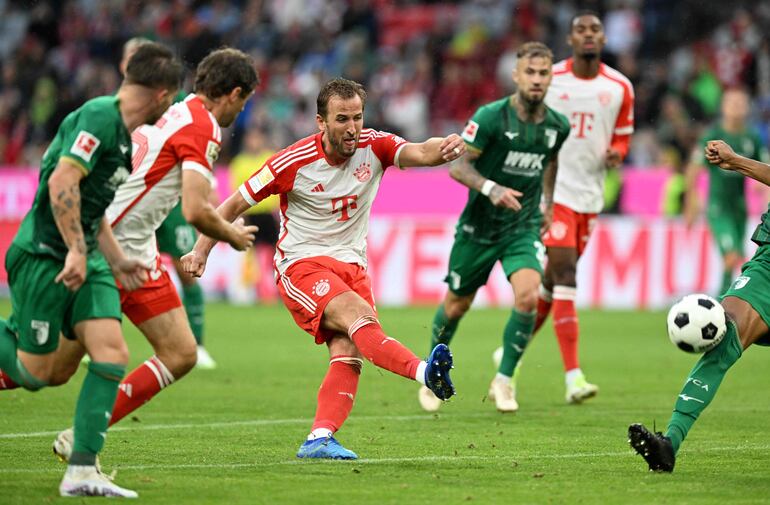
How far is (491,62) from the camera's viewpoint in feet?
84.1

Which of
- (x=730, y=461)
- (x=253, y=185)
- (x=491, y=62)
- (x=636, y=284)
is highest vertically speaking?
(x=253, y=185)

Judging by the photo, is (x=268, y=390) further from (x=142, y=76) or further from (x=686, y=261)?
(x=686, y=261)

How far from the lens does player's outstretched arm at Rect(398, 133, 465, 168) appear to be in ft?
25.6

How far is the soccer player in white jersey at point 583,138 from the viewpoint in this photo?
1177 cm

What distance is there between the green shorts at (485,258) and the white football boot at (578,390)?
1.16 metres

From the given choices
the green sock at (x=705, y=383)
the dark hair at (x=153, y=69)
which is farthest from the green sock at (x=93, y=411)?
the green sock at (x=705, y=383)

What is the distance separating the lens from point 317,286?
8.05 metres

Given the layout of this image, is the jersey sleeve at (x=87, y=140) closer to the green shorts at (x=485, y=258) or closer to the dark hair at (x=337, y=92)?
the dark hair at (x=337, y=92)

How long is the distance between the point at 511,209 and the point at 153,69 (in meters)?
4.36

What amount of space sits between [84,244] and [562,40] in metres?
19.2

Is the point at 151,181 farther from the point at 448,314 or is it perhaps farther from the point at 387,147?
the point at 448,314

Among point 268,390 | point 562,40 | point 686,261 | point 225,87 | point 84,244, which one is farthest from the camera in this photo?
point 562,40

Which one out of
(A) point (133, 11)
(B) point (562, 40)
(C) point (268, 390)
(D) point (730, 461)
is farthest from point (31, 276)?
(A) point (133, 11)

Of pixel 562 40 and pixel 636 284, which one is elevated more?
pixel 562 40
